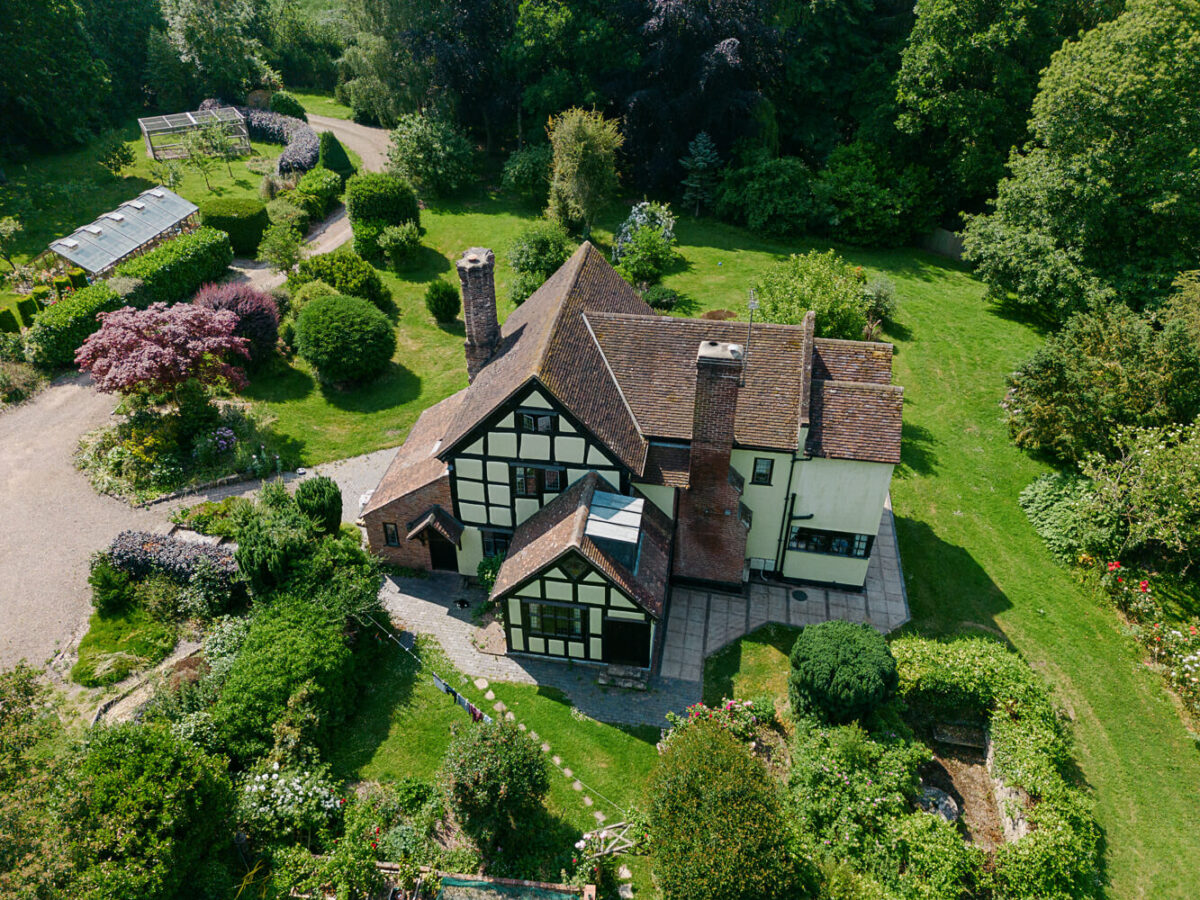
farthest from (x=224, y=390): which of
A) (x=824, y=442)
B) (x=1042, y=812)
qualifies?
(x=1042, y=812)

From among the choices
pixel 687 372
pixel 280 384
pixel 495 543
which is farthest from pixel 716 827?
pixel 280 384

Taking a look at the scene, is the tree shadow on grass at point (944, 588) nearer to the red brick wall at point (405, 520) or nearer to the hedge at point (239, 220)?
the red brick wall at point (405, 520)

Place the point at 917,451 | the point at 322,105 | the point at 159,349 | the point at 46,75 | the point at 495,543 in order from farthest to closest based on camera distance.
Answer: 1. the point at 322,105
2. the point at 46,75
3. the point at 917,451
4. the point at 159,349
5. the point at 495,543

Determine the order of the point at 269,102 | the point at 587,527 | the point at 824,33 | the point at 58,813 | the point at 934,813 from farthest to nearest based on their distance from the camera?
the point at 269,102
the point at 824,33
the point at 587,527
the point at 934,813
the point at 58,813

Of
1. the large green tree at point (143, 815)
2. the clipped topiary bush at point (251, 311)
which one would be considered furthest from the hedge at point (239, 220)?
the large green tree at point (143, 815)

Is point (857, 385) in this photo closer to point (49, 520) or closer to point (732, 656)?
point (732, 656)

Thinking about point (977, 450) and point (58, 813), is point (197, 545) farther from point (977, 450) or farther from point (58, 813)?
point (977, 450)

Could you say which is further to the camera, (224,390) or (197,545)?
(224,390)
